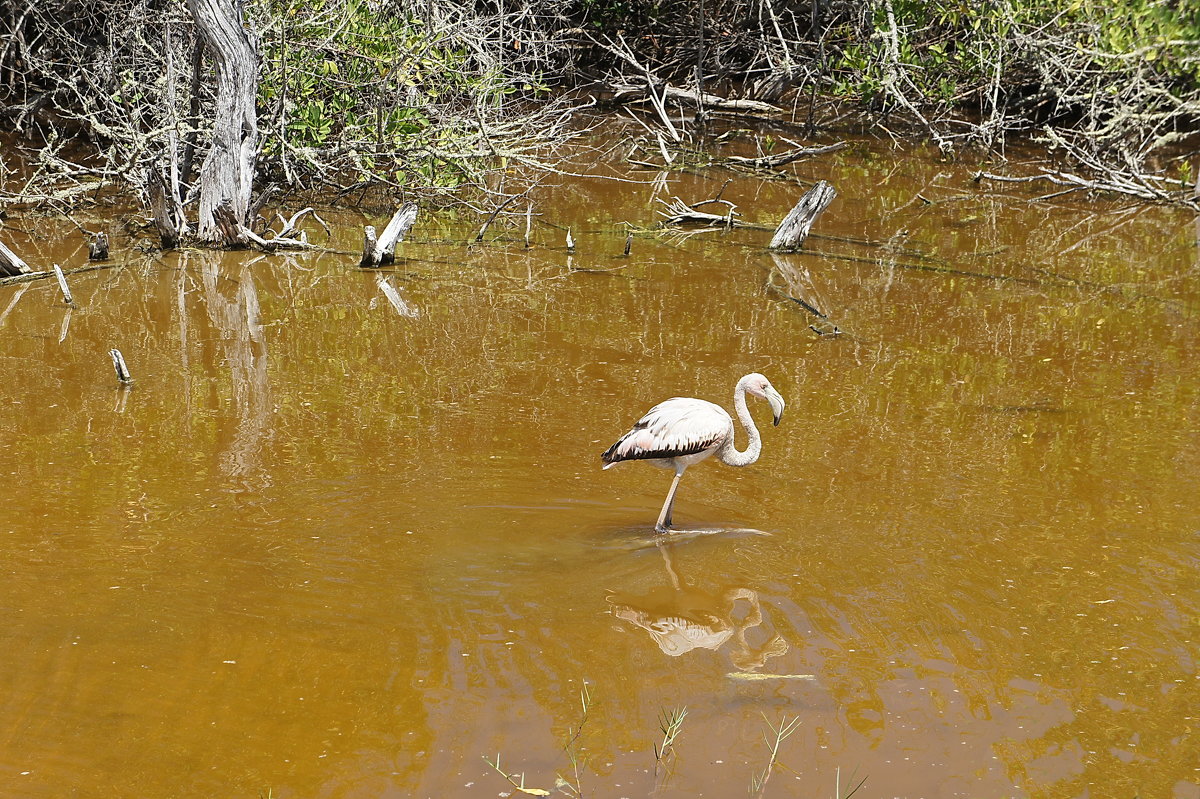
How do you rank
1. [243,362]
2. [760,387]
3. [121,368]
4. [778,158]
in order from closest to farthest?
[760,387]
[121,368]
[243,362]
[778,158]

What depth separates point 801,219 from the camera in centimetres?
1055

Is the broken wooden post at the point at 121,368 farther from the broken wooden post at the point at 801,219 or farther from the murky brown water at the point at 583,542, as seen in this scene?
the broken wooden post at the point at 801,219

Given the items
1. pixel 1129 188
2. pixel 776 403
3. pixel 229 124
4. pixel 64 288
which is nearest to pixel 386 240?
pixel 229 124

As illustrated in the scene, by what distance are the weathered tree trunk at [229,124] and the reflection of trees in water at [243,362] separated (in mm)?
427

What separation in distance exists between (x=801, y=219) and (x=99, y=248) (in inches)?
227

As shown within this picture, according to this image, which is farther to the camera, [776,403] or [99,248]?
[99,248]

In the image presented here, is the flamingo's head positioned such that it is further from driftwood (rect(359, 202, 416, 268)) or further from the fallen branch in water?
the fallen branch in water

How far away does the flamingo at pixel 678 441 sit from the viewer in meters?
5.49

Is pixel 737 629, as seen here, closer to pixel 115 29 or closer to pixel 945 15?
pixel 115 29

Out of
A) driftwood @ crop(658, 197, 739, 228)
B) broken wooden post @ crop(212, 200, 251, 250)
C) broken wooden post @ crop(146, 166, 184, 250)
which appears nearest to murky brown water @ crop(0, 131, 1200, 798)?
broken wooden post @ crop(146, 166, 184, 250)

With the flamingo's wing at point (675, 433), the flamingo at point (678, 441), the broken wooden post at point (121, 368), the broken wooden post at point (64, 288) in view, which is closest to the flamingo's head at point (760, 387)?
the flamingo at point (678, 441)

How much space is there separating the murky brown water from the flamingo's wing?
33 centimetres

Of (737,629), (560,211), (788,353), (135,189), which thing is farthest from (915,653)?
(135,189)

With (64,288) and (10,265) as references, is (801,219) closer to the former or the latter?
(64,288)
